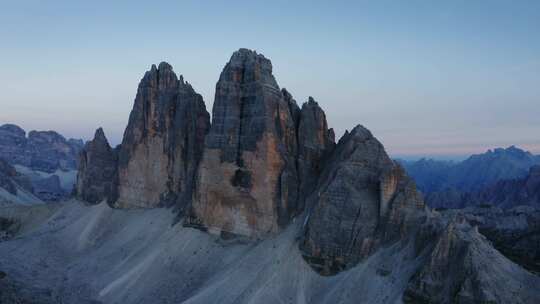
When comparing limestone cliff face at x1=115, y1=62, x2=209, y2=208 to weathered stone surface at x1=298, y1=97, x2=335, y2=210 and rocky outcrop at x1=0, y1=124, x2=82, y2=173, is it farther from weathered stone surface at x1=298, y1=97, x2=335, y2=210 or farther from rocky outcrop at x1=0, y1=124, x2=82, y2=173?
rocky outcrop at x1=0, y1=124, x2=82, y2=173

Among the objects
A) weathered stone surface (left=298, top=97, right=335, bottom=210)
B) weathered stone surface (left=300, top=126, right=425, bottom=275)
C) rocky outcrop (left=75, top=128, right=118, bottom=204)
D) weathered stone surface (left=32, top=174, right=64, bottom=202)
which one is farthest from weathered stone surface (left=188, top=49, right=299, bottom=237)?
weathered stone surface (left=32, top=174, right=64, bottom=202)

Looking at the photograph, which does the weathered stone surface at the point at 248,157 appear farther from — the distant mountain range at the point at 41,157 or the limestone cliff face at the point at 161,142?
the distant mountain range at the point at 41,157

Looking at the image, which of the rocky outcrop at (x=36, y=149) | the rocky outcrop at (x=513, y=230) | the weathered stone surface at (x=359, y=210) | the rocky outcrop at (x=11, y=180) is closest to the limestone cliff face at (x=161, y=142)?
the weathered stone surface at (x=359, y=210)

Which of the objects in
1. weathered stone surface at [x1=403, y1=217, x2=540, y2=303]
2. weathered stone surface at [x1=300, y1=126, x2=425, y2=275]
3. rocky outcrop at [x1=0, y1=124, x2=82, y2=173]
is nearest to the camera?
weathered stone surface at [x1=403, y1=217, x2=540, y2=303]

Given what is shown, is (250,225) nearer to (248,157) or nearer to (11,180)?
(248,157)

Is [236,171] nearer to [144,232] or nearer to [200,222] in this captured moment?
[200,222]

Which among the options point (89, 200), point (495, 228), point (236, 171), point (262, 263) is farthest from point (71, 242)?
point (495, 228)

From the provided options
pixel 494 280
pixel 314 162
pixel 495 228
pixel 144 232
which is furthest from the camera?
pixel 495 228
